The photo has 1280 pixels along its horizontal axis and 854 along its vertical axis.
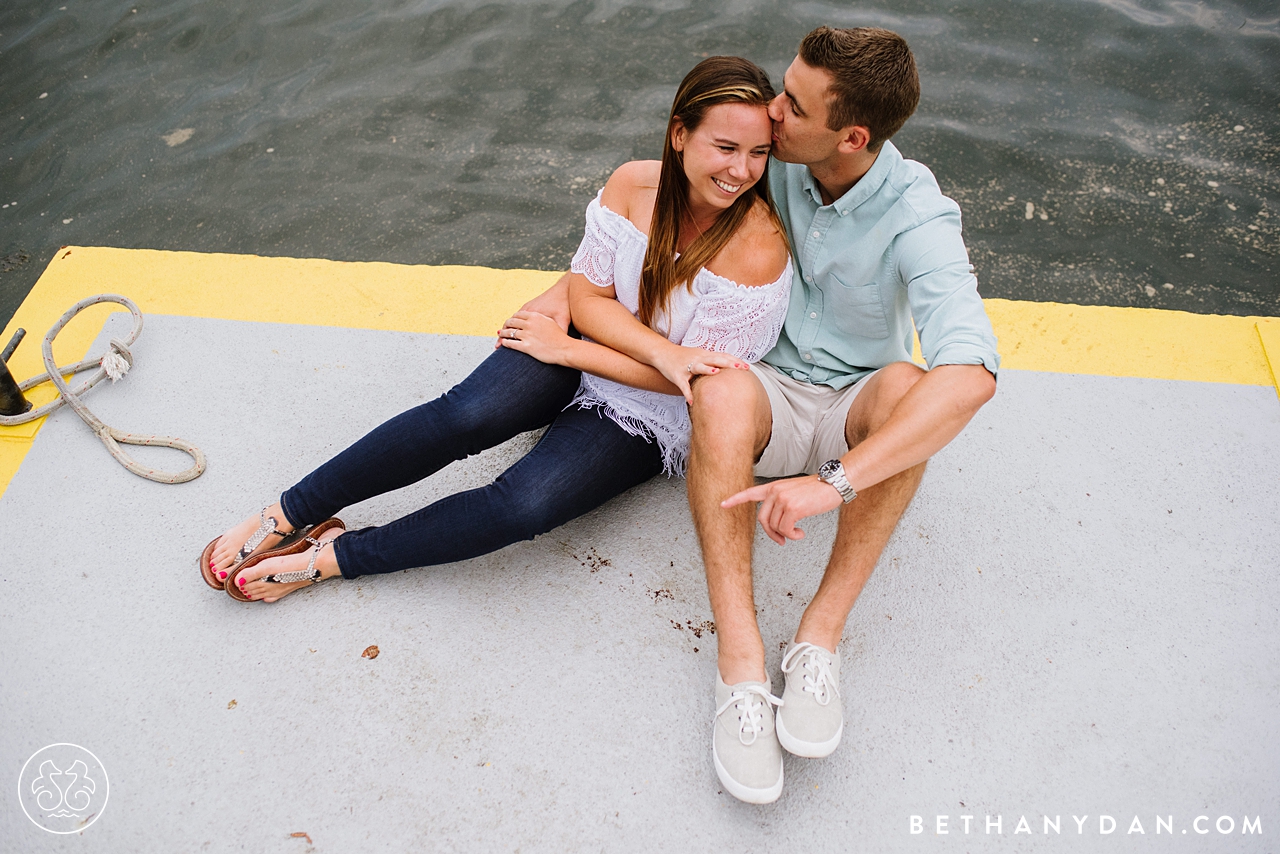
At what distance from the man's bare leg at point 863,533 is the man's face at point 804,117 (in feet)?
1.64

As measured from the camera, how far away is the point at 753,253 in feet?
6.38

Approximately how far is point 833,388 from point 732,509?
464 mm

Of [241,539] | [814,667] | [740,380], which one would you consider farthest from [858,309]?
[241,539]

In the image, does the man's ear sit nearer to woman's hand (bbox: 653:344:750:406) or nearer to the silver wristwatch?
woman's hand (bbox: 653:344:750:406)

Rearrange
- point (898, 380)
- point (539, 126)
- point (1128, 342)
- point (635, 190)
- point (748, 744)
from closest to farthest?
point (748, 744)
point (898, 380)
point (635, 190)
point (1128, 342)
point (539, 126)

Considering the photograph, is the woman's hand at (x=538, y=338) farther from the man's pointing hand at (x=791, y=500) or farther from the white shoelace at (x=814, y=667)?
the white shoelace at (x=814, y=667)

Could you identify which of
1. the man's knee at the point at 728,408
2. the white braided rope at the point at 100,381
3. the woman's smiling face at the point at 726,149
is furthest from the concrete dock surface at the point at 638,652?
the woman's smiling face at the point at 726,149

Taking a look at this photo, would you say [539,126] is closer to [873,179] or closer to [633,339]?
[633,339]

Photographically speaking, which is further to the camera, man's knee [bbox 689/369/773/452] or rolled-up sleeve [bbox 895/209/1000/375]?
man's knee [bbox 689/369/773/452]

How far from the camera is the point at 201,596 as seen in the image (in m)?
2.08

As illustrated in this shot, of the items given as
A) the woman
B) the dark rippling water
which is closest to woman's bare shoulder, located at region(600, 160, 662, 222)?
the woman

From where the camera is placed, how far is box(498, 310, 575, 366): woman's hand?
2076 mm

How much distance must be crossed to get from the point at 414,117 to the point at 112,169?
124 centimetres

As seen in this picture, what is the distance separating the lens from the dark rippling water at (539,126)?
314 centimetres
